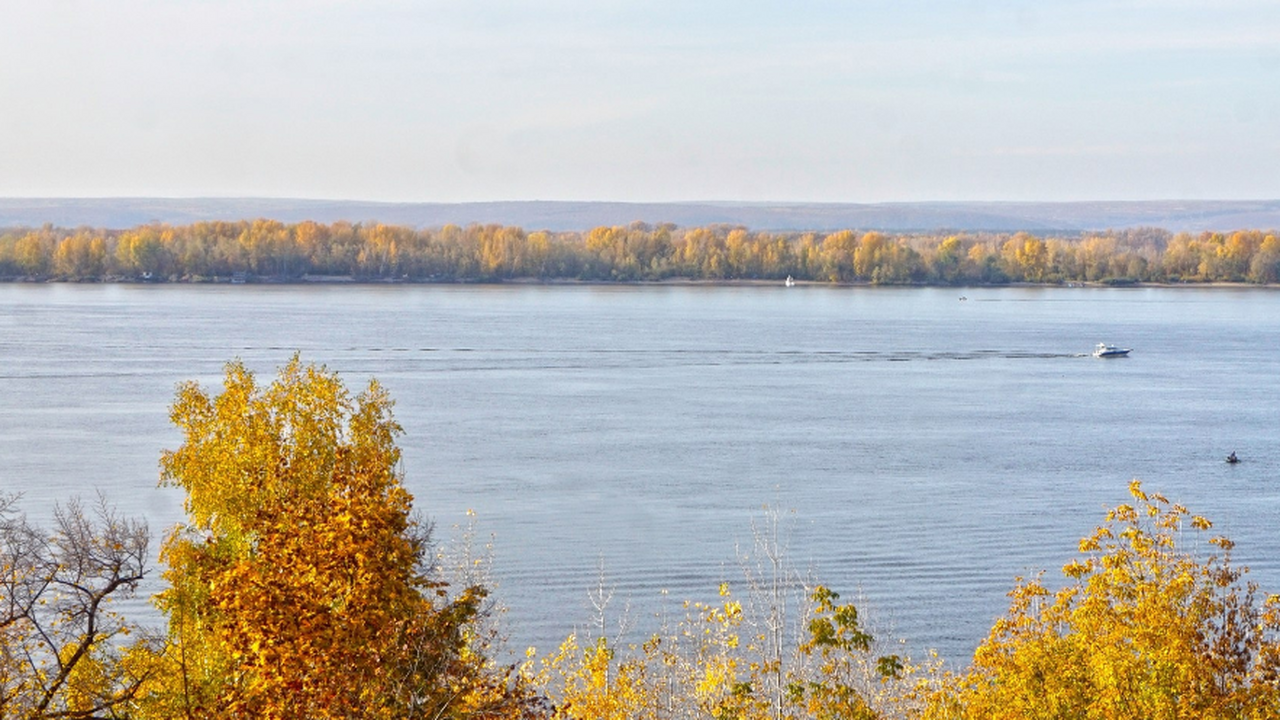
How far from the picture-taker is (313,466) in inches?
571

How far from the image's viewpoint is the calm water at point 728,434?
2330 cm

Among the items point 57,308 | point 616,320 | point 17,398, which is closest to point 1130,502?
point 17,398

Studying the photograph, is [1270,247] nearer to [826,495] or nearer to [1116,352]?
[1116,352]

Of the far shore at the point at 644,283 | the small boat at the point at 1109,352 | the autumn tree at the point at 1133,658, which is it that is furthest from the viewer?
the far shore at the point at 644,283

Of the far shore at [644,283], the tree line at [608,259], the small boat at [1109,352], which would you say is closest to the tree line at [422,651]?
the small boat at [1109,352]

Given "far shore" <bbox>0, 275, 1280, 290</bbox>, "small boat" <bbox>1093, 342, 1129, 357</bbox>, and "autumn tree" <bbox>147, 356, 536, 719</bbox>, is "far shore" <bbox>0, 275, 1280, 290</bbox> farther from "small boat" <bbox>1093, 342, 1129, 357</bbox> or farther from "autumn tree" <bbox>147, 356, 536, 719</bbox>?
"autumn tree" <bbox>147, 356, 536, 719</bbox>

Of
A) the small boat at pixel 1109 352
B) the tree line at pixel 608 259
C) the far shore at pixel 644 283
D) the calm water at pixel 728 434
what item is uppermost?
the tree line at pixel 608 259

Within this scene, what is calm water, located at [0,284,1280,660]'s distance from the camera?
2330cm

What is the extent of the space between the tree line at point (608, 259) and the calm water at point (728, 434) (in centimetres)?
4497

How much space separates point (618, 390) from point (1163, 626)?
120ft

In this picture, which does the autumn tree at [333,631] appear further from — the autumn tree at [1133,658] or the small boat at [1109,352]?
the small boat at [1109,352]

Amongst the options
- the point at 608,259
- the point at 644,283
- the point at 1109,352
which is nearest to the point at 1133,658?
the point at 1109,352

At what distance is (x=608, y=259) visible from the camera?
12656cm

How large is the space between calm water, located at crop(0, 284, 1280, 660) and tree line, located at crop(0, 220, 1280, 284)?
45.0 meters
